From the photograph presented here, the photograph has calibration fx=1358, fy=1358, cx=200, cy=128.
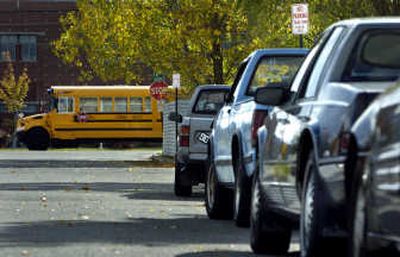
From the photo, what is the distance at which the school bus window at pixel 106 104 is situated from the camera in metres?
60.1

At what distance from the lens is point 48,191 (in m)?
23.9

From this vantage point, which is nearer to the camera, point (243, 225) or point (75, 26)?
point (243, 225)

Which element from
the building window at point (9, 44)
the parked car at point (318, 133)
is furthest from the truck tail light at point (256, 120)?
the building window at point (9, 44)

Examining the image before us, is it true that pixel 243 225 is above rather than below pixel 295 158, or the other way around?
below

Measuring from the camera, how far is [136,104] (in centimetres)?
6041

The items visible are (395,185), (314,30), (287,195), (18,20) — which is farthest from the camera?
(18,20)

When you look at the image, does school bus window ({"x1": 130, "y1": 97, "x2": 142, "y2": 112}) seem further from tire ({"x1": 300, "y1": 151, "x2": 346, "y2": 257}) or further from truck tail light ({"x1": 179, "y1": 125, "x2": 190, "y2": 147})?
tire ({"x1": 300, "y1": 151, "x2": 346, "y2": 257})

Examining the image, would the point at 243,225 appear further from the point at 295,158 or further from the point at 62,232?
the point at 295,158

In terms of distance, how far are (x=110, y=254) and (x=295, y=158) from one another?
7.86ft

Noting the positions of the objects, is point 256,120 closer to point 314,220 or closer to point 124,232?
point 124,232

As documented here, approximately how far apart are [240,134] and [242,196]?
86 centimetres

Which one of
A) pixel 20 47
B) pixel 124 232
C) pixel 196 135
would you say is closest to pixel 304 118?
pixel 124 232

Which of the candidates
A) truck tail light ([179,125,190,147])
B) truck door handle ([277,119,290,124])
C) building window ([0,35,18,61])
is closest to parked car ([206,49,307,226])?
truck door handle ([277,119,290,124])

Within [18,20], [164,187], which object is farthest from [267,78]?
[18,20]
